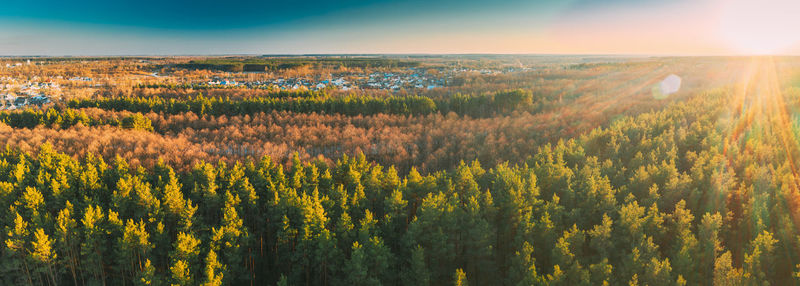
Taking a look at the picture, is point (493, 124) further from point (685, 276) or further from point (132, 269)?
point (132, 269)

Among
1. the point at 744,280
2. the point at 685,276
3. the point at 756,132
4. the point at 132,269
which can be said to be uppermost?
the point at 756,132

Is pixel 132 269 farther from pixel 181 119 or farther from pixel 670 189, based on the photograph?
pixel 181 119

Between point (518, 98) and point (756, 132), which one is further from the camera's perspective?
point (518, 98)

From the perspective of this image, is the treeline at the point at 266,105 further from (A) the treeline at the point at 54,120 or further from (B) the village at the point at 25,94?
(B) the village at the point at 25,94

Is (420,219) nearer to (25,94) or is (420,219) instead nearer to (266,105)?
(266,105)

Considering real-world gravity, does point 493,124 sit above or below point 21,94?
below

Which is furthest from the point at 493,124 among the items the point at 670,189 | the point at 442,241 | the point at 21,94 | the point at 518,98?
the point at 21,94

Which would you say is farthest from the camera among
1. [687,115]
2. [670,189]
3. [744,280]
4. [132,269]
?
[687,115]

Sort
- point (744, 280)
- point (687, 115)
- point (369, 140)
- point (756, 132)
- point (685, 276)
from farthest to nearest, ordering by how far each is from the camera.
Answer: point (369, 140)
point (687, 115)
point (756, 132)
point (685, 276)
point (744, 280)

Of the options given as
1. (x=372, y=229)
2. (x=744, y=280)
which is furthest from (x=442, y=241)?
(x=744, y=280)
